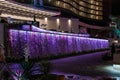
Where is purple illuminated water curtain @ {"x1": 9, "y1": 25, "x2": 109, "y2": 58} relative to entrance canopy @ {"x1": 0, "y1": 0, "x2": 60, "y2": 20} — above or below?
below

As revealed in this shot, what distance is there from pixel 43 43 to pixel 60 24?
3904cm

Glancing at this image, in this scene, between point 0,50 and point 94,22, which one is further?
point 94,22

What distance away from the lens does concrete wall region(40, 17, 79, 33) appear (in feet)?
229

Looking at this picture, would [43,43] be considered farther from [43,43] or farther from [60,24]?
[60,24]

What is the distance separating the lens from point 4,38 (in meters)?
28.4

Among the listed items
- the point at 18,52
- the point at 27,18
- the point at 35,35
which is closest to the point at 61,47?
the point at 35,35

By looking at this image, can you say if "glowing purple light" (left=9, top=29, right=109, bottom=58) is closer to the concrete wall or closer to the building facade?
the concrete wall

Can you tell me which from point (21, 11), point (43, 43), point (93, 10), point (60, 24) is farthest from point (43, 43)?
point (93, 10)

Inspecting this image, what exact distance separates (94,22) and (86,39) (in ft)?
387

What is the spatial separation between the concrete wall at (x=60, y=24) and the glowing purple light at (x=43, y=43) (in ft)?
56.9

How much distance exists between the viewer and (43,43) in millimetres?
35625

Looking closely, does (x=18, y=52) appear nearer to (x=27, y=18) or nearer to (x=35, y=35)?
(x=35, y=35)

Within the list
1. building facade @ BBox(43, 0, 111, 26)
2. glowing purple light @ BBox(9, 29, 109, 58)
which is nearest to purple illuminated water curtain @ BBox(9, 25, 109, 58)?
glowing purple light @ BBox(9, 29, 109, 58)

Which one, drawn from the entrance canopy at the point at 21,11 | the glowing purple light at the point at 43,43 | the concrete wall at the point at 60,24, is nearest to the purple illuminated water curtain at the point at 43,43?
the glowing purple light at the point at 43,43
